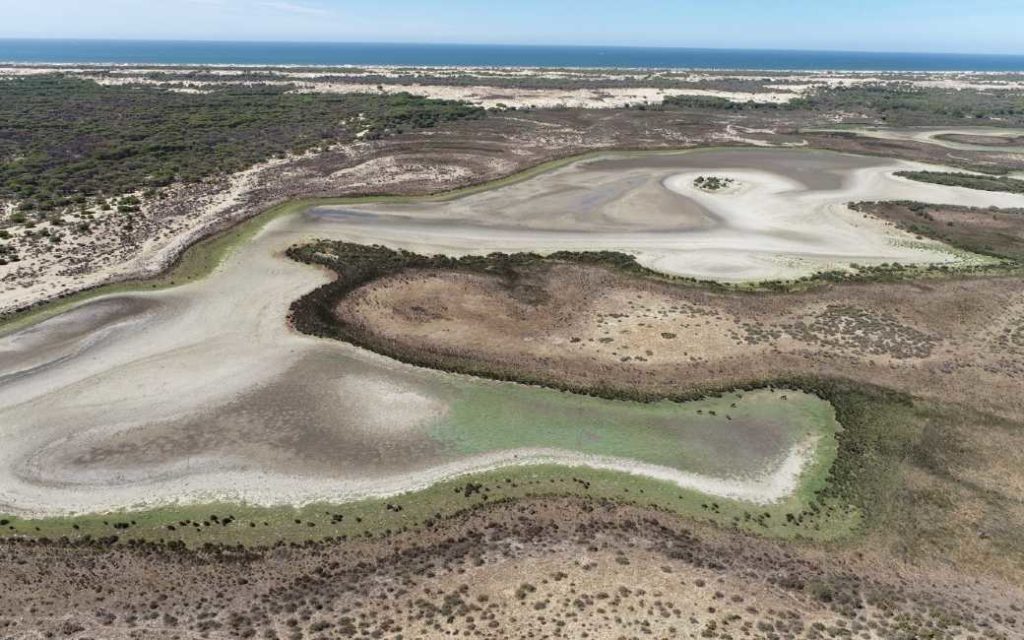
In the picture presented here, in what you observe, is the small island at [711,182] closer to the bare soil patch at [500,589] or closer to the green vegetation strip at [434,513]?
the green vegetation strip at [434,513]

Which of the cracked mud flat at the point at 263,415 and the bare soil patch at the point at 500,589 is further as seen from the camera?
the cracked mud flat at the point at 263,415

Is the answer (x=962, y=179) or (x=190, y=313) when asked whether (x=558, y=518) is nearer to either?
(x=190, y=313)

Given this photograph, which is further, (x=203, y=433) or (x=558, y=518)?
(x=203, y=433)

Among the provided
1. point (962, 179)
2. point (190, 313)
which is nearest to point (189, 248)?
point (190, 313)

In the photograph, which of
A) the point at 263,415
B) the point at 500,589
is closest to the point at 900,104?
the point at 263,415

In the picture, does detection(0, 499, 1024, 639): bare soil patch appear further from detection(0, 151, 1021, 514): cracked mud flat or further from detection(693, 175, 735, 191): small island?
detection(693, 175, 735, 191): small island

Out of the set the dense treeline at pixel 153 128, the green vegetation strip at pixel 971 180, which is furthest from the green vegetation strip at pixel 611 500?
the green vegetation strip at pixel 971 180

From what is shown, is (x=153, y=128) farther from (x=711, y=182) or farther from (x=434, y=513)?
(x=434, y=513)
